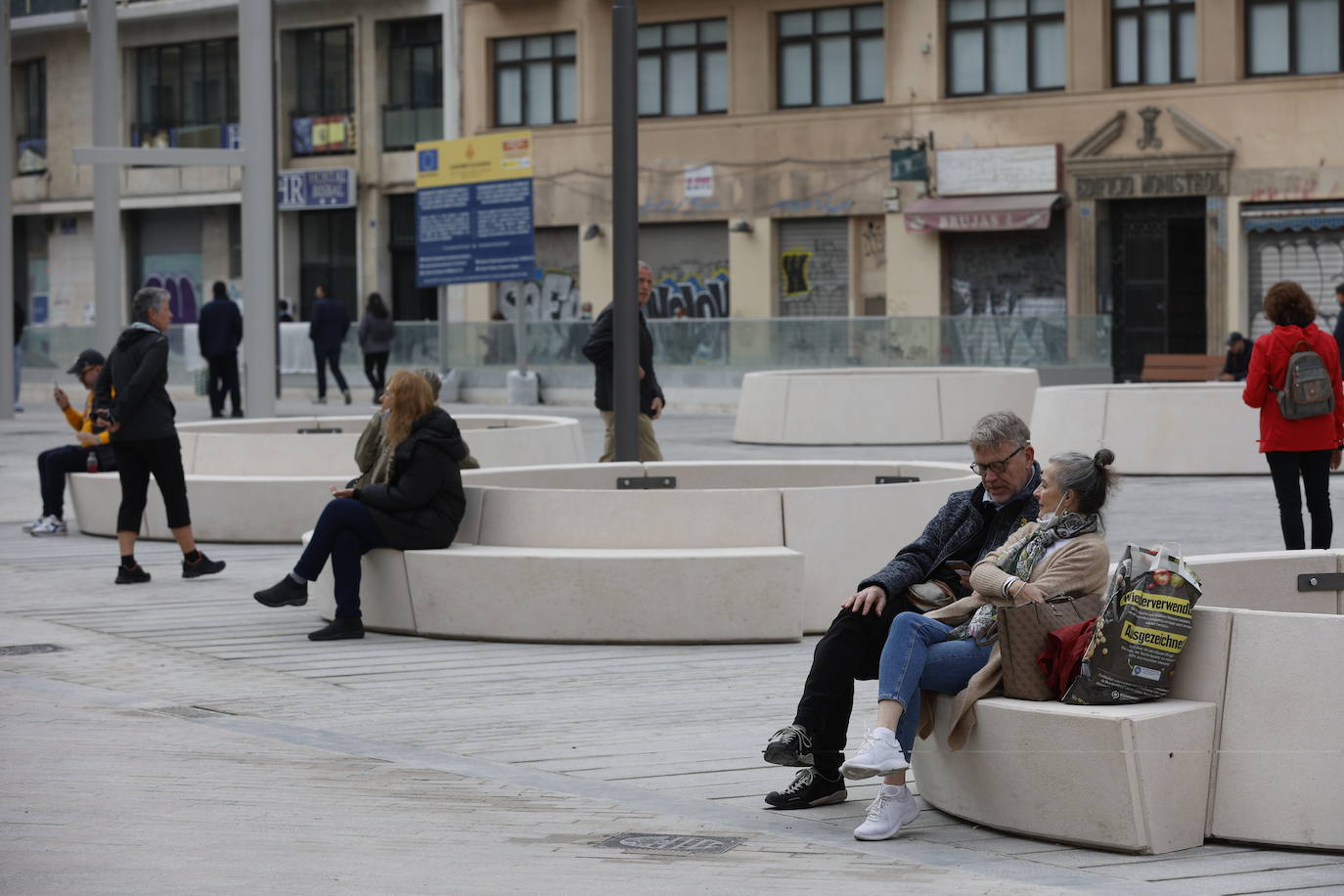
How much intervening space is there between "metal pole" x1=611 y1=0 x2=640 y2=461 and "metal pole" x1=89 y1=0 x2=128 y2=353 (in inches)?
474

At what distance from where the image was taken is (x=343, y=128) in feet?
160

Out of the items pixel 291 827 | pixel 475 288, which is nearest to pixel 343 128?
pixel 475 288

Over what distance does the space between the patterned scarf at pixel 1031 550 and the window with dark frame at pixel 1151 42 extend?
32894mm

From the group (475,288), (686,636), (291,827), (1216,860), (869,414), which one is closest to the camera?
(1216,860)

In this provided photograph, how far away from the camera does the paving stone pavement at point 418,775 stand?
596 centimetres

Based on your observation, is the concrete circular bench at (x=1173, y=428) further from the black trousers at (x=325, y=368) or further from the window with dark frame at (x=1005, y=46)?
the window with dark frame at (x=1005, y=46)

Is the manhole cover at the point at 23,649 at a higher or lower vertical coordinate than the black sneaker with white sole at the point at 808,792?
lower

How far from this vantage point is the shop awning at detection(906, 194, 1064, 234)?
129 feet

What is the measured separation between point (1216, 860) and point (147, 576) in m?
8.20

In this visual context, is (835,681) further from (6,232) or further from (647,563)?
(6,232)

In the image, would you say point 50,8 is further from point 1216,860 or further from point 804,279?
point 1216,860

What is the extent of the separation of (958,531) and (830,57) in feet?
117

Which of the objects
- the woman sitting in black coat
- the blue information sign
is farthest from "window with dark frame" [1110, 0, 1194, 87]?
the woman sitting in black coat

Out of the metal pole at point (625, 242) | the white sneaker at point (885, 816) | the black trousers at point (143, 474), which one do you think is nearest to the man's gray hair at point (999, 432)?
the white sneaker at point (885, 816)
